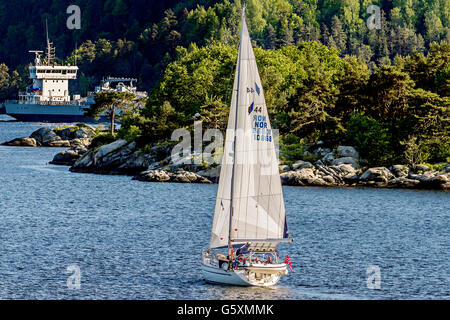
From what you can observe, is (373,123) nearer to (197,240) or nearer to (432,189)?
(432,189)

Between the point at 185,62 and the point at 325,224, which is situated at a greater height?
the point at 185,62

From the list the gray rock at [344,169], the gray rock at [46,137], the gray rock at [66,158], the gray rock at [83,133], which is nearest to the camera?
the gray rock at [344,169]

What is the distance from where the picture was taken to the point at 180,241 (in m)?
51.6

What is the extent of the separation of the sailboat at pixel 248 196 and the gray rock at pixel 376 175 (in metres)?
42.9

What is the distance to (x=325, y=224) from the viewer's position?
59031mm

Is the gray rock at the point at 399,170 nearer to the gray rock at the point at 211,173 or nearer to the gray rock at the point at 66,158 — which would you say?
the gray rock at the point at 211,173

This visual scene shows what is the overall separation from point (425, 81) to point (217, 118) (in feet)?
78.2

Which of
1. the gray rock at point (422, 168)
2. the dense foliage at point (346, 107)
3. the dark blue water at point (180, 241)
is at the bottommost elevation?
the dark blue water at point (180, 241)

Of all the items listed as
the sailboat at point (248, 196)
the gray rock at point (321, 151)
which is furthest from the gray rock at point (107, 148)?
the sailboat at point (248, 196)

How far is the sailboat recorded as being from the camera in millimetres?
37312

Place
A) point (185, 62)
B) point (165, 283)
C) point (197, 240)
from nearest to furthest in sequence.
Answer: point (165, 283) < point (197, 240) < point (185, 62)

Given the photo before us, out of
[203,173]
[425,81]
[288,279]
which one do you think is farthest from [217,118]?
[288,279]

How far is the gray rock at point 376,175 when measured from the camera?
79.3 metres

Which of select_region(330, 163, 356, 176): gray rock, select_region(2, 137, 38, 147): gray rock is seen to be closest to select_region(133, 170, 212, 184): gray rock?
select_region(330, 163, 356, 176): gray rock
